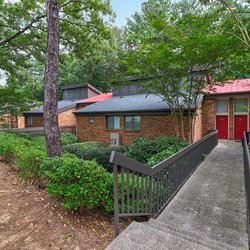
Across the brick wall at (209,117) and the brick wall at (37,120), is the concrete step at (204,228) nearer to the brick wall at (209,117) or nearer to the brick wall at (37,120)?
the brick wall at (209,117)

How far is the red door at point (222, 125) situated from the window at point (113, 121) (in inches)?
285

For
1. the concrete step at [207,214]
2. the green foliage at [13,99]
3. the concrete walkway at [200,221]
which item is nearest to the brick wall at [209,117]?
the concrete walkway at [200,221]

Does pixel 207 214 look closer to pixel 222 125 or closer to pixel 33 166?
pixel 33 166

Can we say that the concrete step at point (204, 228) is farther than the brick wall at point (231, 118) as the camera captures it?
No

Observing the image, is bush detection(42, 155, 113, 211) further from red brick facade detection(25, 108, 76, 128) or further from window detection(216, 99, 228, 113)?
red brick facade detection(25, 108, 76, 128)

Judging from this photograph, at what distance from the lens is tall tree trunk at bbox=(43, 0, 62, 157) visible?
15.0 ft

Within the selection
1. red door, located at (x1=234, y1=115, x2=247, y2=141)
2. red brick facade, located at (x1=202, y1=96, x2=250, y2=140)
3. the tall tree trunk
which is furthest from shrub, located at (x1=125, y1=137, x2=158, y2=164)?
red door, located at (x1=234, y1=115, x2=247, y2=141)

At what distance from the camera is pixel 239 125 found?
1276 centimetres

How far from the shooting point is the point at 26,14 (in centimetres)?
1030

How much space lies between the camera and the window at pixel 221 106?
1310cm

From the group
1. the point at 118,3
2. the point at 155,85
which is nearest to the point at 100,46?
the point at 118,3

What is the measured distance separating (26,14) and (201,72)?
991cm

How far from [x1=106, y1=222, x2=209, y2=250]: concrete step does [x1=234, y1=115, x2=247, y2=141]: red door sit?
1258 cm

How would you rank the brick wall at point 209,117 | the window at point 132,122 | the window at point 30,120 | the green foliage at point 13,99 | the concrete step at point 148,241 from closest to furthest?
the concrete step at point 148,241
the green foliage at point 13,99
the window at point 132,122
the brick wall at point 209,117
the window at point 30,120
